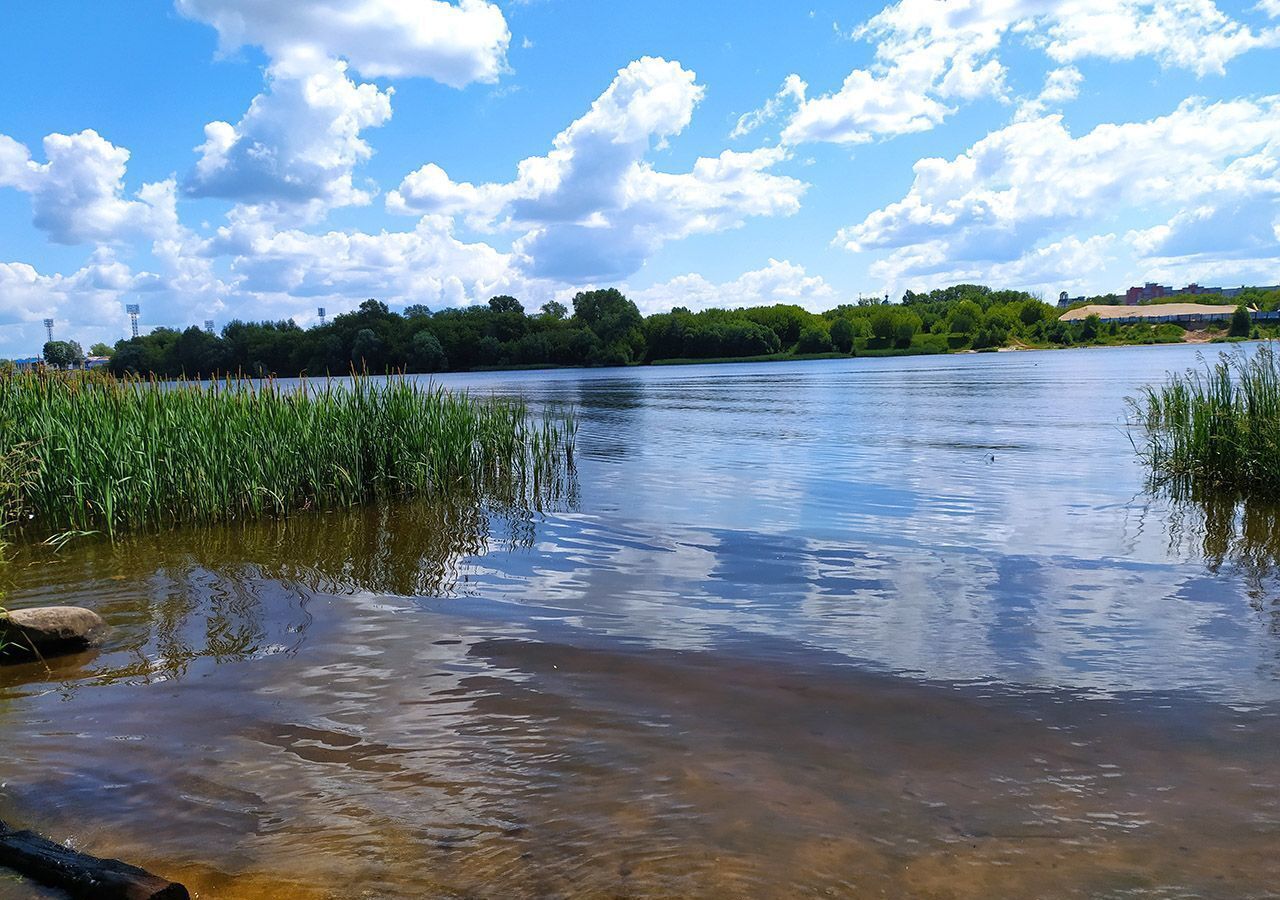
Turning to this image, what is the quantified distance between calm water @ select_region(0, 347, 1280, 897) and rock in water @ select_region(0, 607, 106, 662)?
0.23 m

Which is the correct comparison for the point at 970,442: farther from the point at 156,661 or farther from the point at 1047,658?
the point at 156,661

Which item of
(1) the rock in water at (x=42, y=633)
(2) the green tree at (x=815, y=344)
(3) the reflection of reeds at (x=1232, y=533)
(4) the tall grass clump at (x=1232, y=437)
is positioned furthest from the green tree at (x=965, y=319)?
(1) the rock in water at (x=42, y=633)

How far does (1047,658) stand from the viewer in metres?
7.30

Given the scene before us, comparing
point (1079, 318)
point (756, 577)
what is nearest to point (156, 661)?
point (756, 577)

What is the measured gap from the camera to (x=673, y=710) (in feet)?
20.6

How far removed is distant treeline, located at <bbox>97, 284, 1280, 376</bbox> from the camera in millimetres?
101594

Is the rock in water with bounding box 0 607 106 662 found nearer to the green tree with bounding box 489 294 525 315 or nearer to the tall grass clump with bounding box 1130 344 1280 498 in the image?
the tall grass clump with bounding box 1130 344 1280 498

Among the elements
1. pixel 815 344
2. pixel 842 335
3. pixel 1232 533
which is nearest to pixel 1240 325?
pixel 842 335

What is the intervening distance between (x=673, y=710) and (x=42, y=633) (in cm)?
562

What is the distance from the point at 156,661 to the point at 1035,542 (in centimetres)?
1088

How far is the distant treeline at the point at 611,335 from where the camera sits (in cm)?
10159

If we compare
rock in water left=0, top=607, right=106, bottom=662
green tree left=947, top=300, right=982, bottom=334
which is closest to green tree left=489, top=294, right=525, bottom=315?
green tree left=947, top=300, right=982, bottom=334

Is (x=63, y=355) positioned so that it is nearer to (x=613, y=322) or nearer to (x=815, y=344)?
(x=613, y=322)

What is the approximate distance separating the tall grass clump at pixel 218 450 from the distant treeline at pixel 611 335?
256 ft
